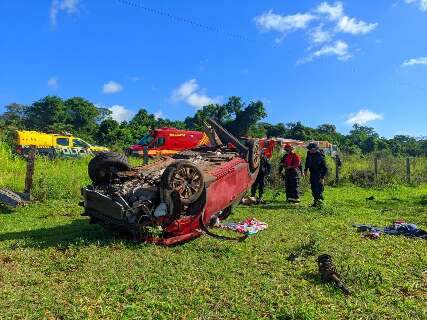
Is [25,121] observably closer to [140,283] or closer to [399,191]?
[399,191]

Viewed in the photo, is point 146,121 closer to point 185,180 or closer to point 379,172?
point 379,172

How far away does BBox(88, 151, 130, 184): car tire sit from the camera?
26.2ft

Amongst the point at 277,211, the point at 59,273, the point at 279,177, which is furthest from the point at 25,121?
the point at 59,273

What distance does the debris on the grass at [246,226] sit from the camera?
8.70 metres

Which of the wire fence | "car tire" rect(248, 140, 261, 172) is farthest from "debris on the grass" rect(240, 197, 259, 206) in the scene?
the wire fence

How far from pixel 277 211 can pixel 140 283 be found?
726cm

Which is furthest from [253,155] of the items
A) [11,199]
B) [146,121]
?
[146,121]

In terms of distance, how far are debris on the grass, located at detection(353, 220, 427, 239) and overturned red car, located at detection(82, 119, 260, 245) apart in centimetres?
277

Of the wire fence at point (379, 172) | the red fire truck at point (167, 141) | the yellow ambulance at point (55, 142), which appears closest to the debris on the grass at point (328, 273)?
the wire fence at point (379, 172)

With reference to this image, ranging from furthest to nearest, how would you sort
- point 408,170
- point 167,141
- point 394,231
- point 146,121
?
point 146,121
point 167,141
point 408,170
point 394,231

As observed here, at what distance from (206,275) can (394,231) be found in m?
4.77

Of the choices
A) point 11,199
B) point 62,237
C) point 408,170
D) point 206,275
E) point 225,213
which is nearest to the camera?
point 206,275

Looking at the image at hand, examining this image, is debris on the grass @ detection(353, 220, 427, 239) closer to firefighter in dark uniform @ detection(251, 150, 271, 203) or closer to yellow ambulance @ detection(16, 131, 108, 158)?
firefighter in dark uniform @ detection(251, 150, 271, 203)

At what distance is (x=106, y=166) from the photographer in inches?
316
